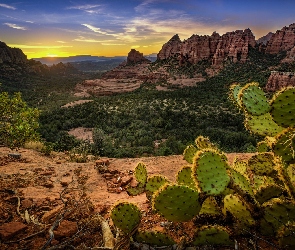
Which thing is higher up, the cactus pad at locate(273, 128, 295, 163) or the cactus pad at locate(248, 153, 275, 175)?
the cactus pad at locate(273, 128, 295, 163)

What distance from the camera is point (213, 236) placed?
8.59 ft

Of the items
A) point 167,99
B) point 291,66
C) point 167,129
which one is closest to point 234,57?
point 291,66

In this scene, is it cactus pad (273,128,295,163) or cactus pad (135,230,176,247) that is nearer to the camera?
cactus pad (273,128,295,163)

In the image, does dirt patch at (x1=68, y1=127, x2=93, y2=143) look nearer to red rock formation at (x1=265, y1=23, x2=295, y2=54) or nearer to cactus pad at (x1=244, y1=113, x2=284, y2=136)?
cactus pad at (x1=244, y1=113, x2=284, y2=136)

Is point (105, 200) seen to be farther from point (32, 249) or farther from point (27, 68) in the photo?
point (27, 68)

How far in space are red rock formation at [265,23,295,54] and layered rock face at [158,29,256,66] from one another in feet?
16.9

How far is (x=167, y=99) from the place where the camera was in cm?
3903

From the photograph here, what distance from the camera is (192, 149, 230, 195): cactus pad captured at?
98.9 inches

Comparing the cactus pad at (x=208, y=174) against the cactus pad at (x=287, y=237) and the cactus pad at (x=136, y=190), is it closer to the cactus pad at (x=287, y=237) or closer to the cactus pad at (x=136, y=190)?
the cactus pad at (x=287, y=237)

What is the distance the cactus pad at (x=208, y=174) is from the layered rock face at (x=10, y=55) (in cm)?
10611

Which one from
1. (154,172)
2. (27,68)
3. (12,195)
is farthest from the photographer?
(27,68)

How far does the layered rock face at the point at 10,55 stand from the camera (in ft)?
312

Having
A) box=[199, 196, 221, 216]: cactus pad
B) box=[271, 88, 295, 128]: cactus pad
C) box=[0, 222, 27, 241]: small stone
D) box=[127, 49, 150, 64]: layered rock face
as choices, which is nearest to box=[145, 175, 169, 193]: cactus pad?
box=[199, 196, 221, 216]: cactus pad

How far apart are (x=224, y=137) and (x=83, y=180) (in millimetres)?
14589
